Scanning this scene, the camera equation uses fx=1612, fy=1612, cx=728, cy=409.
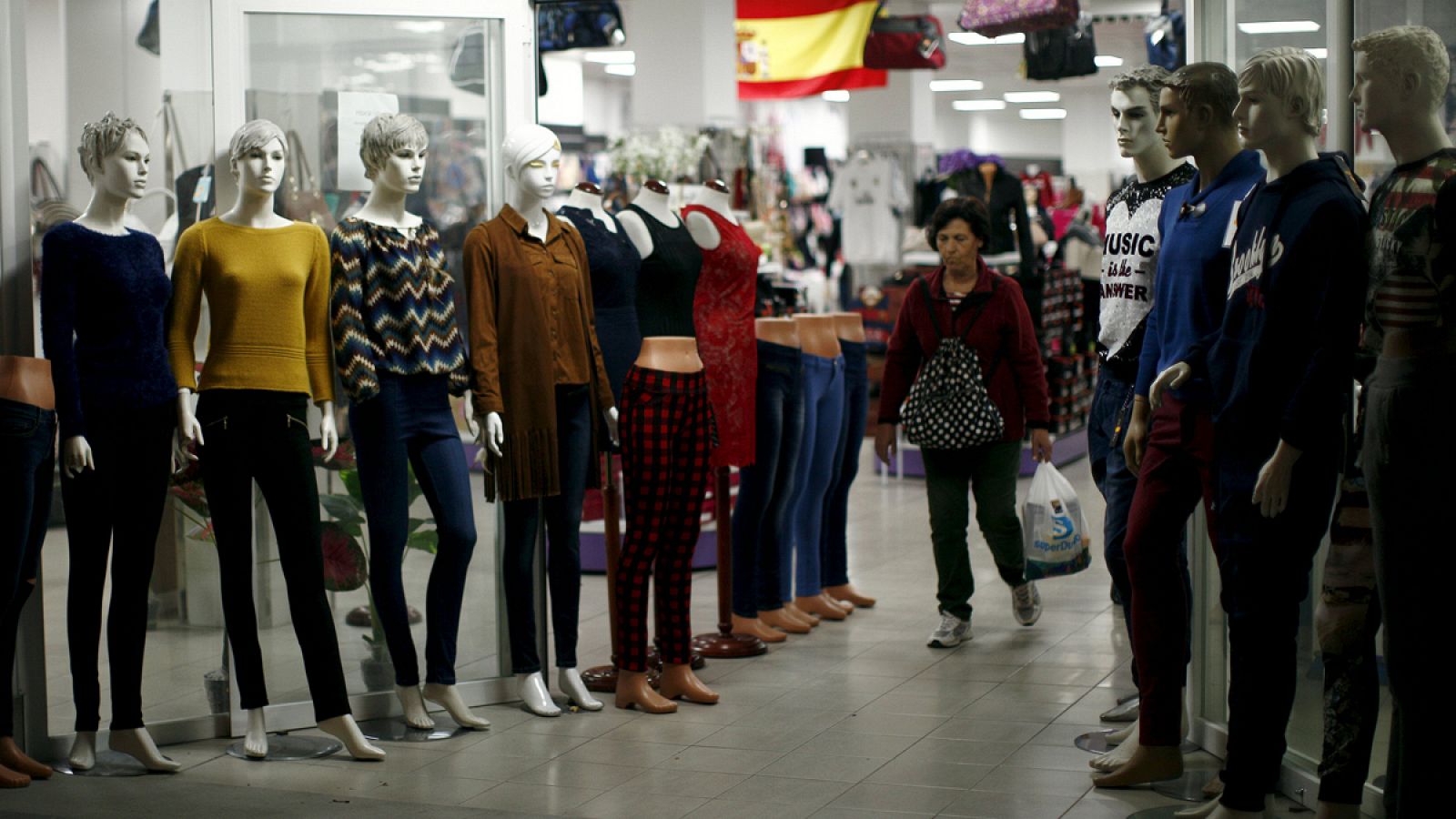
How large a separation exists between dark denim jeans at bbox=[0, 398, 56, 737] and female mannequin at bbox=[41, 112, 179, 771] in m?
0.07

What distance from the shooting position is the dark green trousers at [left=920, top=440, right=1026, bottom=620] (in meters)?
5.83

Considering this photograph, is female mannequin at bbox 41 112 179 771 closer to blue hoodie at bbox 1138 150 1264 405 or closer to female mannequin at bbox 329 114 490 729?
female mannequin at bbox 329 114 490 729

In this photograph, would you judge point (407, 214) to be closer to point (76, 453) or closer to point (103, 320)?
point (103, 320)

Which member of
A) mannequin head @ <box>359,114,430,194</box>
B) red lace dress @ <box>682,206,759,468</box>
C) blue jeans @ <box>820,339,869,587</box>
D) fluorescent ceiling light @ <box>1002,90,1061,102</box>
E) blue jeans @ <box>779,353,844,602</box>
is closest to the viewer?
mannequin head @ <box>359,114,430,194</box>

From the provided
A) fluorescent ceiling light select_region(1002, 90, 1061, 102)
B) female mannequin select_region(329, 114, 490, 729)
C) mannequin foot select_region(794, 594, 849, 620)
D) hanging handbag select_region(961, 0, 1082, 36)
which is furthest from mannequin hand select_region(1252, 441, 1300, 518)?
fluorescent ceiling light select_region(1002, 90, 1061, 102)

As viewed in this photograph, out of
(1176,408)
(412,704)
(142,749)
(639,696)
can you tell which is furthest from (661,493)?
(1176,408)

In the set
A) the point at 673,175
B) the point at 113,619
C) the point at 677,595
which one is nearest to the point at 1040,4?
the point at 673,175

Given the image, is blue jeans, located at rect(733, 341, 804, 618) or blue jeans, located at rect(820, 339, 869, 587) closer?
blue jeans, located at rect(733, 341, 804, 618)

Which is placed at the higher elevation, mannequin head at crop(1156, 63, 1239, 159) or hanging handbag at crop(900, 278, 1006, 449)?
mannequin head at crop(1156, 63, 1239, 159)

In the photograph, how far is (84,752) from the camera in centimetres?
429

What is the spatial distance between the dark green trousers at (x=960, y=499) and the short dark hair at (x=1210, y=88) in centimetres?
236

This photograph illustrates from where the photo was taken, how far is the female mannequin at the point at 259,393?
13.8ft

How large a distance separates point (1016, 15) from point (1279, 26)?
13.1ft

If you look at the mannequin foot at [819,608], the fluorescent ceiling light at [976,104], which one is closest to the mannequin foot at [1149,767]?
the mannequin foot at [819,608]
